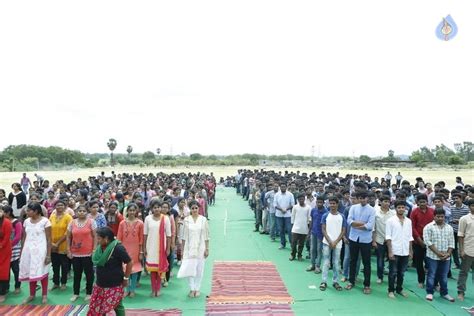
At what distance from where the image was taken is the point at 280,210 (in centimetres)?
945

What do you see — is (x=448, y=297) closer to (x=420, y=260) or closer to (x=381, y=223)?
(x=420, y=260)

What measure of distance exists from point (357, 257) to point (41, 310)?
5.18 meters

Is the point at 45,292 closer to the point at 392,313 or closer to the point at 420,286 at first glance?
the point at 392,313

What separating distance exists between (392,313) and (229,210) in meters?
11.5

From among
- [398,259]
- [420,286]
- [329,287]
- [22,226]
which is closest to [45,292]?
[22,226]

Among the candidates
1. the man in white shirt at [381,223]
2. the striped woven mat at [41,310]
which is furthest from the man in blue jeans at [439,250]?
the striped woven mat at [41,310]

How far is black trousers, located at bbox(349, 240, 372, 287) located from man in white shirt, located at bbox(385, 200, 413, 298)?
372mm

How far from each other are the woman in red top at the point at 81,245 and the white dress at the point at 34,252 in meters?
0.38

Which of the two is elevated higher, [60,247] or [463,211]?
[463,211]

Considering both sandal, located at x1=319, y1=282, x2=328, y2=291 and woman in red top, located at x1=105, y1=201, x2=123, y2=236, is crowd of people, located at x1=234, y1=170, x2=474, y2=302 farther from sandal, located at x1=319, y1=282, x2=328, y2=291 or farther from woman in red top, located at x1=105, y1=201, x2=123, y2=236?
woman in red top, located at x1=105, y1=201, x2=123, y2=236

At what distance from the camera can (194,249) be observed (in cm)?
Result: 608

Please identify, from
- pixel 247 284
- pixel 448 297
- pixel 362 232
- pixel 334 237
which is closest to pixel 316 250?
pixel 334 237

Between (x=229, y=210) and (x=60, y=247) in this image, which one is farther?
(x=229, y=210)

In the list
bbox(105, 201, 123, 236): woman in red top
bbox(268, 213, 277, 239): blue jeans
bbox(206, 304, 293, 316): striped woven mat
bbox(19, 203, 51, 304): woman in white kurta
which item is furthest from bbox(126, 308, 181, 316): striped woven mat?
bbox(268, 213, 277, 239): blue jeans
